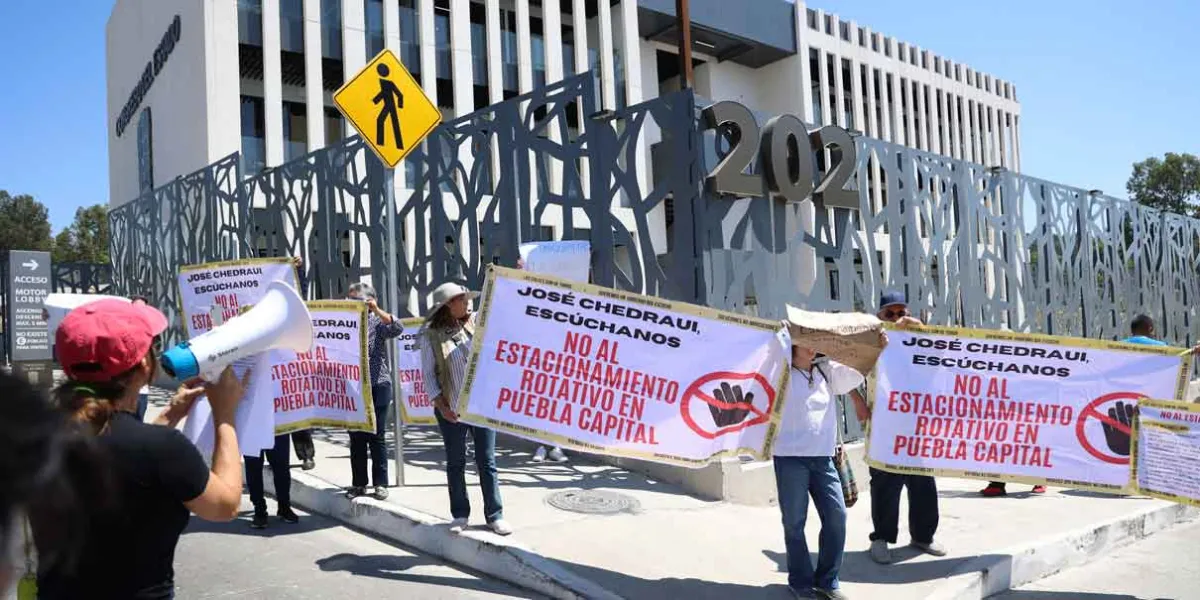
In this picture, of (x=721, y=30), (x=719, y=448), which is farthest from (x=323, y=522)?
(x=721, y=30)

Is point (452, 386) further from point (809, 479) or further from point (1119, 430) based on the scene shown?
point (1119, 430)

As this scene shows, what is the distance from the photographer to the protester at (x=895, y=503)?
5.79m

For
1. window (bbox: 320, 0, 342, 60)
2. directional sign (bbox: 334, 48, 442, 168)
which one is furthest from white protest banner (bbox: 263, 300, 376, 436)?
window (bbox: 320, 0, 342, 60)

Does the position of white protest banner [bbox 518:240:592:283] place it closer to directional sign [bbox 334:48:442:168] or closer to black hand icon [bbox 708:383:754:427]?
directional sign [bbox 334:48:442:168]

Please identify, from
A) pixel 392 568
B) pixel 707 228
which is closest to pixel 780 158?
pixel 707 228

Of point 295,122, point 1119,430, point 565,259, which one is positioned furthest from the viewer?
point 295,122

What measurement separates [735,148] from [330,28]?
19939mm

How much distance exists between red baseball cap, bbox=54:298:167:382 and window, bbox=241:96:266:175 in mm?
22989

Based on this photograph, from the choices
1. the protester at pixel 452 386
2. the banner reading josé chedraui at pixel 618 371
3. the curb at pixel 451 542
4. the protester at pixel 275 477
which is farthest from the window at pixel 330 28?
the banner reading josé chedraui at pixel 618 371

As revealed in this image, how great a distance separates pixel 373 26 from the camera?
25.7 meters

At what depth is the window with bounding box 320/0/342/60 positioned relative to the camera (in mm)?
24938

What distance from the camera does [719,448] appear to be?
5.25 m

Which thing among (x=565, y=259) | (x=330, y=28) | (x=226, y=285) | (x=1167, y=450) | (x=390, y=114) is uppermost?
(x=330, y=28)

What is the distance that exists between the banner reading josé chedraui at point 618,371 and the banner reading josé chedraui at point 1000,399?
1085 mm
